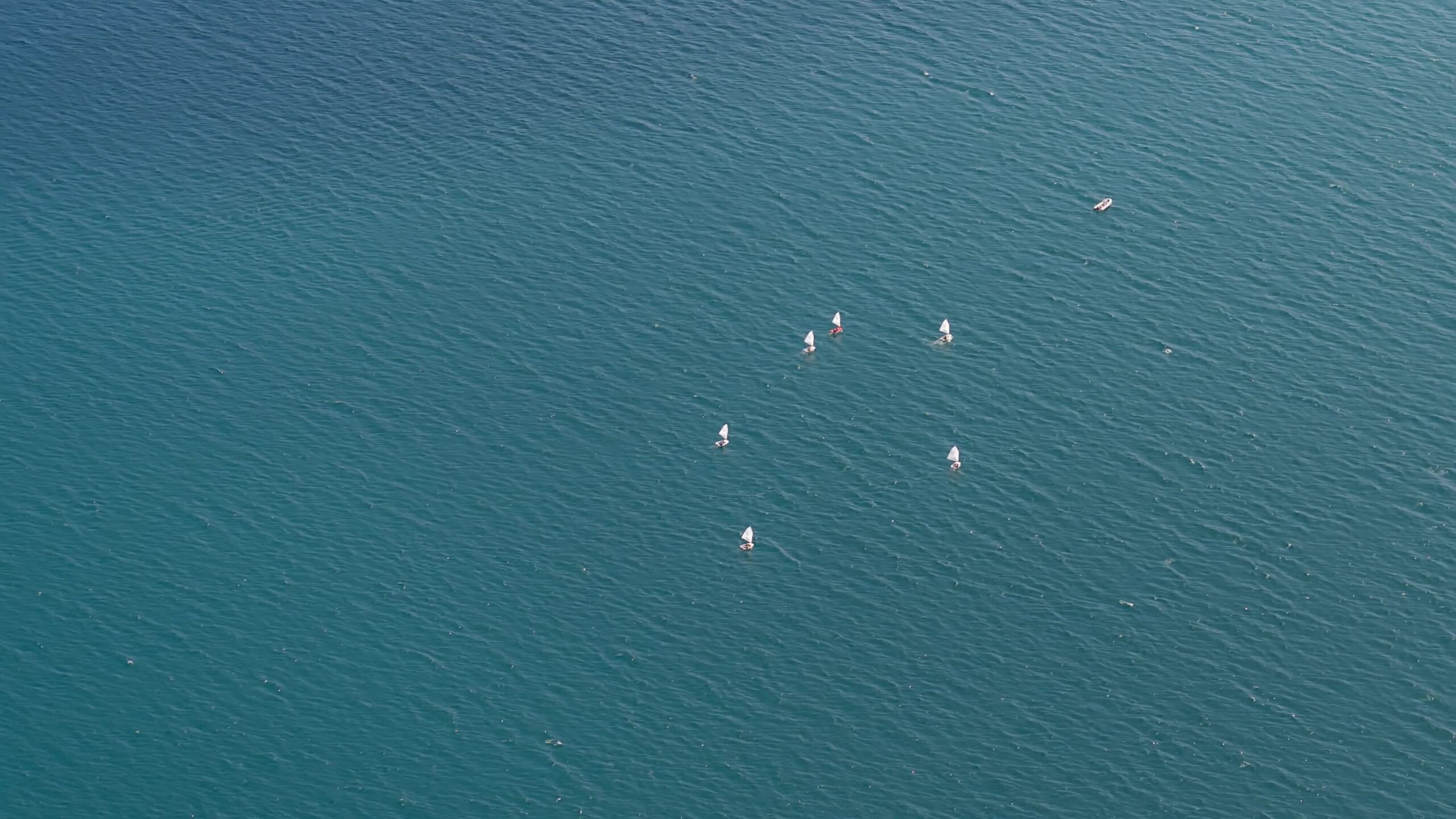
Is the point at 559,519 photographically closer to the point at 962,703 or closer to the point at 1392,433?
the point at 962,703

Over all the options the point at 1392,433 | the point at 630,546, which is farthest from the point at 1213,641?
the point at 630,546

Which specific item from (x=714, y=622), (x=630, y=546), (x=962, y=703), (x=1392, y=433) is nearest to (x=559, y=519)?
(x=630, y=546)

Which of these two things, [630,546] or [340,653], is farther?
[630,546]

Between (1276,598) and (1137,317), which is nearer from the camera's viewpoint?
(1276,598)

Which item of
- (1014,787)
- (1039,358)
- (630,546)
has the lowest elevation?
(1014,787)

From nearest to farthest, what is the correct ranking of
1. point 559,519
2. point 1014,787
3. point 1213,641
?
point 1014,787 < point 1213,641 < point 559,519

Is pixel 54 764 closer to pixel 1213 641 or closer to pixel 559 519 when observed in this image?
pixel 559 519

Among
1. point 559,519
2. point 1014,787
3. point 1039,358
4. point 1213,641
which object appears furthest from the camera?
point 1039,358

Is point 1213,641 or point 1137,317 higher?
point 1137,317

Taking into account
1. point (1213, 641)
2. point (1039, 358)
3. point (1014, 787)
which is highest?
point (1039, 358)
